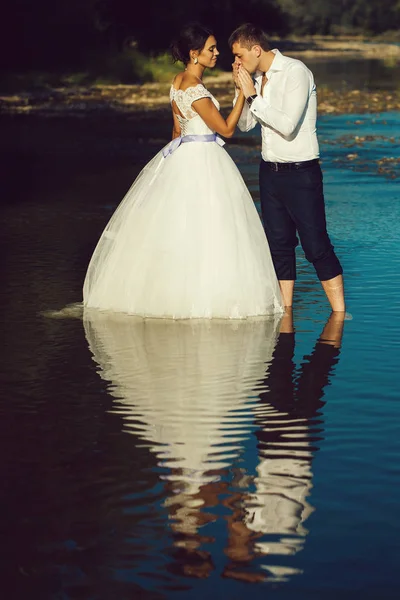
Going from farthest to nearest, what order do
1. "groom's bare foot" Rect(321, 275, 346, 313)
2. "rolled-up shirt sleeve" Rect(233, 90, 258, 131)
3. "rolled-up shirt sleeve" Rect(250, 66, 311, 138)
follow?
"groom's bare foot" Rect(321, 275, 346, 313)
"rolled-up shirt sleeve" Rect(233, 90, 258, 131)
"rolled-up shirt sleeve" Rect(250, 66, 311, 138)

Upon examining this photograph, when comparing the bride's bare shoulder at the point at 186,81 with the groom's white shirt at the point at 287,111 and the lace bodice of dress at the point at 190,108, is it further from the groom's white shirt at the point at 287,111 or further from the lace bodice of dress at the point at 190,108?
the groom's white shirt at the point at 287,111

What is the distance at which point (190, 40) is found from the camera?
32.1 ft

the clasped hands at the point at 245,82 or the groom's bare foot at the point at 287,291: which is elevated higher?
the clasped hands at the point at 245,82

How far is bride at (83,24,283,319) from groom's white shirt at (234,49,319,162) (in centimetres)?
24

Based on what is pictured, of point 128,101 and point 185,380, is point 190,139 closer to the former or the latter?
point 185,380

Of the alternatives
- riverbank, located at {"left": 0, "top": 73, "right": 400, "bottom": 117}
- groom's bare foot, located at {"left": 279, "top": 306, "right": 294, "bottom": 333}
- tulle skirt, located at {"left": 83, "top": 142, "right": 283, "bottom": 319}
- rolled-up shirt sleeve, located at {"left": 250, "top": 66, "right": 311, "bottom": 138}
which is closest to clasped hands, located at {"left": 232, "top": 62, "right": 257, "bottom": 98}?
rolled-up shirt sleeve, located at {"left": 250, "top": 66, "right": 311, "bottom": 138}

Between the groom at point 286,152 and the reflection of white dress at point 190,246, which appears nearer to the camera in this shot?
the groom at point 286,152

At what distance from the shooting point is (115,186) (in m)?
19.6

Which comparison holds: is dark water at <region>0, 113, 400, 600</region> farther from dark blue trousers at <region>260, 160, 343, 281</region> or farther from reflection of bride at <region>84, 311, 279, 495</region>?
dark blue trousers at <region>260, 160, 343, 281</region>

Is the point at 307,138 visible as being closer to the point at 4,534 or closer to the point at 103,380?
the point at 103,380

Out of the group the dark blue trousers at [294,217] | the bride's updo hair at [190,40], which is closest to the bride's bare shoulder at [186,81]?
the bride's updo hair at [190,40]

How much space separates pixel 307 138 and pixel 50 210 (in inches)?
297

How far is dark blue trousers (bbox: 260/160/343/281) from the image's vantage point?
9820 mm

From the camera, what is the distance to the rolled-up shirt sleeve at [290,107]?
941 cm
